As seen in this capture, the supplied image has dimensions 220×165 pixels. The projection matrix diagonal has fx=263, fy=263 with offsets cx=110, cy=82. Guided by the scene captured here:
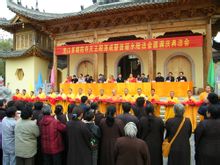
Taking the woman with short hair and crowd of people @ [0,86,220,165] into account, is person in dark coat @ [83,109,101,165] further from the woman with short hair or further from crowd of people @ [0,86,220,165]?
the woman with short hair

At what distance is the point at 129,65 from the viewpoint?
1808cm

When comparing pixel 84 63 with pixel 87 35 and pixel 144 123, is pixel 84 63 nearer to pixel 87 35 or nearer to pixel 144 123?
pixel 87 35

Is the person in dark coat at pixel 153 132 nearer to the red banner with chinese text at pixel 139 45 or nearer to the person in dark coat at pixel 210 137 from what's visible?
the person in dark coat at pixel 210 137

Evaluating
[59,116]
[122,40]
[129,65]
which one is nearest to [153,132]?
[59,116]

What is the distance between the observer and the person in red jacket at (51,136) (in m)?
4.49

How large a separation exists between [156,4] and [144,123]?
33.2 feet

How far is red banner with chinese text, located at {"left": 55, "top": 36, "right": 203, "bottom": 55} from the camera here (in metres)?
13.3

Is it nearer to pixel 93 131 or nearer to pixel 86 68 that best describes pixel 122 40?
pixel 86 68

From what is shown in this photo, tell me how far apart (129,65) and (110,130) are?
13758 mm

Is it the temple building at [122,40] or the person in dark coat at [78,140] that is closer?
the person in dark coat at [78,140]

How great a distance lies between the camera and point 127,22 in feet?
49.8

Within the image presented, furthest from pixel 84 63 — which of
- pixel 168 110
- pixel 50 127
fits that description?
pixel 50 127

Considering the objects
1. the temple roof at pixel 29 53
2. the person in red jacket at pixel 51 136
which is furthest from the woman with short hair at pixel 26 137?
the temple roof at pixel 29 53

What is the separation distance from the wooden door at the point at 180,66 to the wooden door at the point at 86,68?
214 inches
